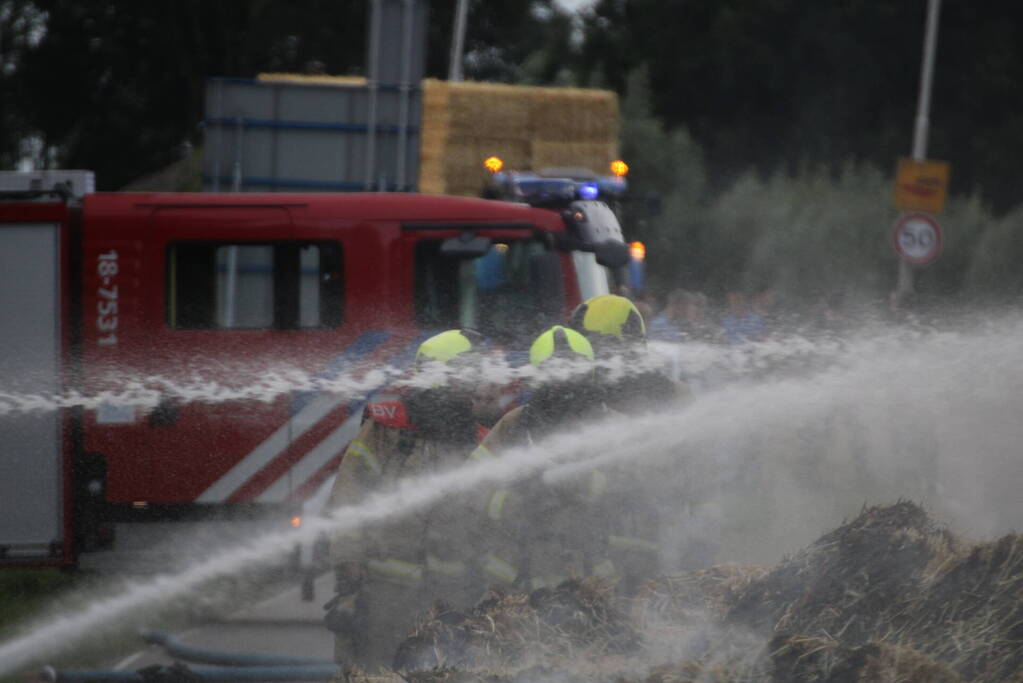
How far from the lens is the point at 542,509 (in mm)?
4797

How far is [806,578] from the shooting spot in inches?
164

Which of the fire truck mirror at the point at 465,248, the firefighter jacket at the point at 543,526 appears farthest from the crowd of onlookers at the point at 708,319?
the firefighter jacket at the point at 543,526

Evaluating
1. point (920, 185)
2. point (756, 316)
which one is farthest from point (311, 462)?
point (920, 185)

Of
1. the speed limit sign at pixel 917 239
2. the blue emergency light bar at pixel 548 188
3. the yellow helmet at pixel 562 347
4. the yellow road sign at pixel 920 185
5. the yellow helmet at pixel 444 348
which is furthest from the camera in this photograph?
the yellow road sign at pixel 920 185

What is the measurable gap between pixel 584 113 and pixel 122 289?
26.7ft

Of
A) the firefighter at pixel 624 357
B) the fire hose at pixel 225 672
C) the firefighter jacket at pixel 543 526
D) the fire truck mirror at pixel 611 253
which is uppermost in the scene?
the firefighter at pixel 624 357

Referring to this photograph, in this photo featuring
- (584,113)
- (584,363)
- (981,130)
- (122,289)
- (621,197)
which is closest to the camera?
(584,363)

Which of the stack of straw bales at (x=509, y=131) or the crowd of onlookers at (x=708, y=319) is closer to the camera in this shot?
the crowd of onlookers at (x=708, y=319)

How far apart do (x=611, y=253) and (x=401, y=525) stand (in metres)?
4.19

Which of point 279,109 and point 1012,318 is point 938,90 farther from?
point 1012,318

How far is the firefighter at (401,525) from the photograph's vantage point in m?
5.11

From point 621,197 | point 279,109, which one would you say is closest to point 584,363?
point 621,197

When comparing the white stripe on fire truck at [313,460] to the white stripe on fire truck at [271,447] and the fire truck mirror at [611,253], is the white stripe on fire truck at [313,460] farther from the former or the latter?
the fire truck mirror at [611,253]

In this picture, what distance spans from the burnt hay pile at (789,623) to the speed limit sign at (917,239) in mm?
11832
